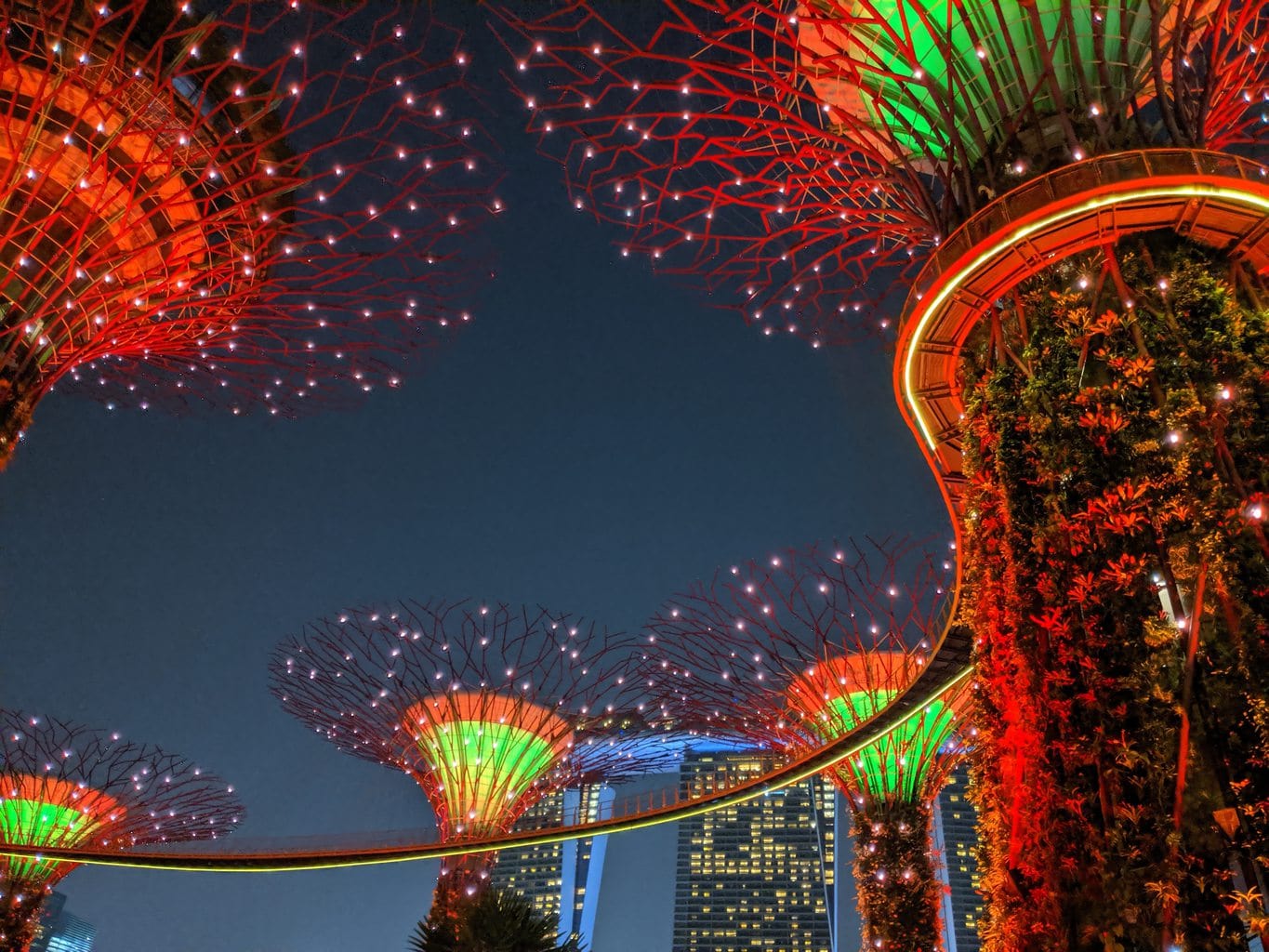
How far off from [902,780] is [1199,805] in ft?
40.9

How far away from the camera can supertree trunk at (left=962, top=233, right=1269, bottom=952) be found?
6.36 m

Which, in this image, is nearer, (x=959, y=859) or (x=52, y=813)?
(x=52, y=813)

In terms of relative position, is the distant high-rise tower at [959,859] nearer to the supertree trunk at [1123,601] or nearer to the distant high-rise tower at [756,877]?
the distant high-rise tower at [756,877]

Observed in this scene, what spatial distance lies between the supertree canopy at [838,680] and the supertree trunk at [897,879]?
0.03m

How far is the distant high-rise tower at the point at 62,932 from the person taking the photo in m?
143

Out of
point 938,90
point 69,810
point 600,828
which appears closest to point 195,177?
point 938,90

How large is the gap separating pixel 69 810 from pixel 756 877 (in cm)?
8421

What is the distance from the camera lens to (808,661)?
19.6 m

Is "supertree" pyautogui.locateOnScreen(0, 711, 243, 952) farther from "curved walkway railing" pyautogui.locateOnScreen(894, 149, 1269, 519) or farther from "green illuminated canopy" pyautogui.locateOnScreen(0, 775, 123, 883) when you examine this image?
"curved walkway railing" pyautogui.locateOnScreen(894, 149, 1269, 519)

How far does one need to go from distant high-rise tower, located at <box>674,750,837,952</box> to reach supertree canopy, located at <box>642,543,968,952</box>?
72.5 metres

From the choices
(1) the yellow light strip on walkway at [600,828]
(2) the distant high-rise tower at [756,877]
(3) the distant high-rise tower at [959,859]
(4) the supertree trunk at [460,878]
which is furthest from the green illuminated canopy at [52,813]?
(3) the distant high-rise tower at [959,859]

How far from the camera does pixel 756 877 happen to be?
3804 inches

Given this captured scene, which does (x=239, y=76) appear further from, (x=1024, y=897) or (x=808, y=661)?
(x=808, y=661)

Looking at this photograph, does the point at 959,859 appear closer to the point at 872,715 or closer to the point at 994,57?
the point at 872,715
